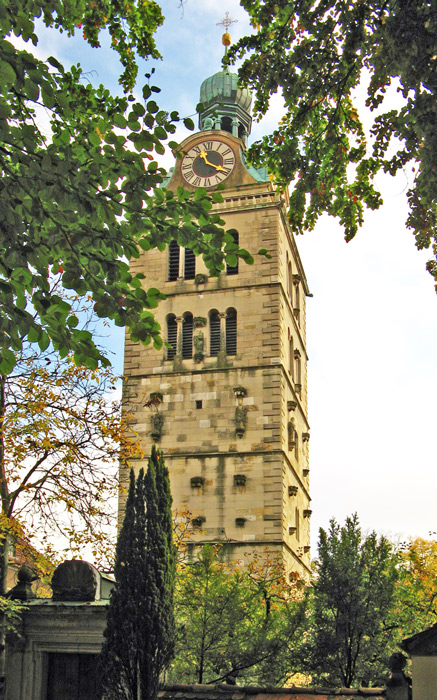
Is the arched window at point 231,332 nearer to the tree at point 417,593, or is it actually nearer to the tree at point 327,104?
the tree at point 417,593

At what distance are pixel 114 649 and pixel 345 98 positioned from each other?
10303 millimetres

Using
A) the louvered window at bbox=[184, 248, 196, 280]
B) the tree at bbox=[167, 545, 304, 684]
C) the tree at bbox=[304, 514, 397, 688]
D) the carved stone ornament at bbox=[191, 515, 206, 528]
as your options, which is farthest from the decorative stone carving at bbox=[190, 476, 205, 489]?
the tree at bbox=[304, 514, 397, 688]

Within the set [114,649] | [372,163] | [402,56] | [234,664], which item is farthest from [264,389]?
[402,56]

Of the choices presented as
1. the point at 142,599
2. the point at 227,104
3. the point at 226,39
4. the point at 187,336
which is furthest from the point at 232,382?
the point at 226,39

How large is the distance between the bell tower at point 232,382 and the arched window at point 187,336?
49 mm

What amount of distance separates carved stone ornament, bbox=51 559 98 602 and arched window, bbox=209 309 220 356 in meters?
23.9

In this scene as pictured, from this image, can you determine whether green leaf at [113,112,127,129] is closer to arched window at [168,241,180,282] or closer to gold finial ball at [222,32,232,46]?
arched window at [168,241,180,282]

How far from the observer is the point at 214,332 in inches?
1607

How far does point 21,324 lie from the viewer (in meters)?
7.34

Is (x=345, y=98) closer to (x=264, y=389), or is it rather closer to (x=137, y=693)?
(x=137, y=693)

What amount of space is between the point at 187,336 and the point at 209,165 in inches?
397

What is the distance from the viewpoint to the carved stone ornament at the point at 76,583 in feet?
54.2

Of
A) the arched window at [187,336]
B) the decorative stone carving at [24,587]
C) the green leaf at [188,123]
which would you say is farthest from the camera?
the arched window at [187,336]

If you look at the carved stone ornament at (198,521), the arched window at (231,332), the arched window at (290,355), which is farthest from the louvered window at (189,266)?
the carved stone ornament at (198,521)
